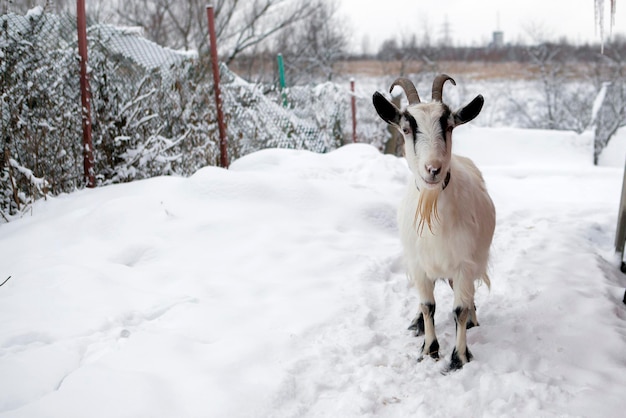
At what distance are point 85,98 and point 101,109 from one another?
15.7 inches

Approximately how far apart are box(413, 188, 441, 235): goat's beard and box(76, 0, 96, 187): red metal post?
152 inches

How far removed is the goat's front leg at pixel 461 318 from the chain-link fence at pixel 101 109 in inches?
155

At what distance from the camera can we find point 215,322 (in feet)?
10.1

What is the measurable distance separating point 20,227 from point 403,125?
12.0 feet

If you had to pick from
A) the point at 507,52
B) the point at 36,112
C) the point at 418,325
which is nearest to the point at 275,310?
the point at 418,325

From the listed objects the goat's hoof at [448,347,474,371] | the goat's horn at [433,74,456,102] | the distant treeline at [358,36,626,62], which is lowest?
Result: the goat's hoof at [448,347,474,371]

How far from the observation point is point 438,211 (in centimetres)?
274

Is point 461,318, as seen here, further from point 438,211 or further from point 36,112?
point 36,112

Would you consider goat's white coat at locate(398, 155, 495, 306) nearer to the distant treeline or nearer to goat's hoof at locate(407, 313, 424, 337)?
goat's hoof at locate(407, 313, 424, 337)

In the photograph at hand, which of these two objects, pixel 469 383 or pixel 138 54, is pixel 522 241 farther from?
pixel 138 54

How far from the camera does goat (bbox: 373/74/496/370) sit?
8.25 ft

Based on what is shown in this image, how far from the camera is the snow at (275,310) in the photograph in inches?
94.5

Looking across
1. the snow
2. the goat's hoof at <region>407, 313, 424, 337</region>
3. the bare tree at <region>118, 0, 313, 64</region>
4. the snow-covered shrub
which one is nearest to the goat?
the goat's hoof at <region>407, 313, 424, 337</region>

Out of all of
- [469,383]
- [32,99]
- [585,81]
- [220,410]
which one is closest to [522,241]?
[469,383]
